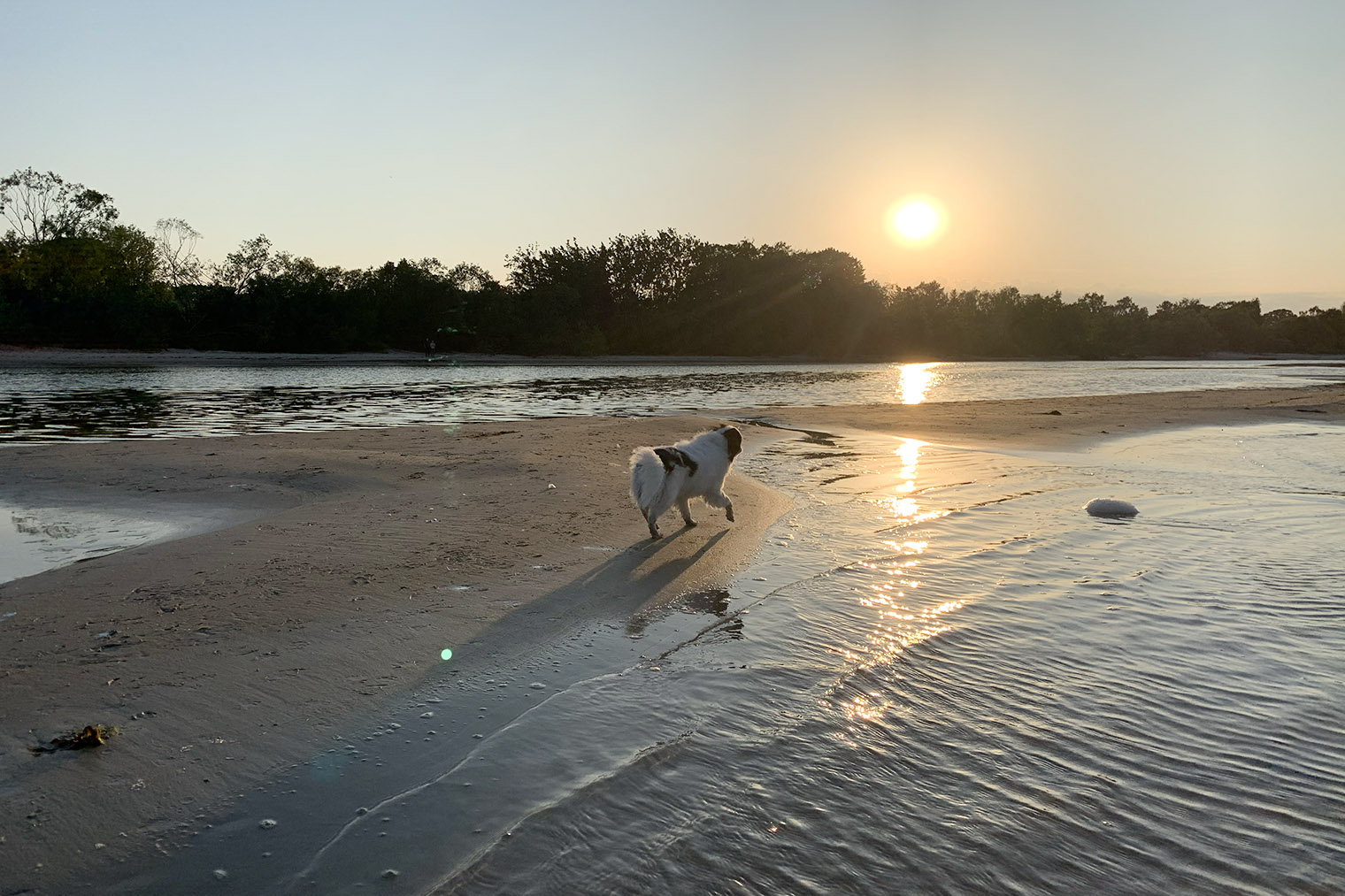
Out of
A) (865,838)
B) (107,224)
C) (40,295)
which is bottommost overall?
(865,838)

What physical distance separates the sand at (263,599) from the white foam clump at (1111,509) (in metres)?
3.37

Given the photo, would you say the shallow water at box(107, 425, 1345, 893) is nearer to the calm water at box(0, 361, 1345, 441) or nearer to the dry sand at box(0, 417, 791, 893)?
the dry sand at box(0, 417, 791, 893)

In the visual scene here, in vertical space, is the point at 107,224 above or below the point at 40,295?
above

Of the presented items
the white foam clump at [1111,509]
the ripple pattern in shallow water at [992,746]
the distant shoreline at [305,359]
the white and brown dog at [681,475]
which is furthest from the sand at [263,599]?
the distant shoreline at [305,359]

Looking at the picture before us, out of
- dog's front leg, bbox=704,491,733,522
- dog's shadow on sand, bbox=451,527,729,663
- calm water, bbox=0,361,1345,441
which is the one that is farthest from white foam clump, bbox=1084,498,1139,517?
calm water, bbox=0,361,1345,441

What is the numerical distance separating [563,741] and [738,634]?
1701 mm

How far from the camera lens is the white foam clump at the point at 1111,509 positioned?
27.4ft

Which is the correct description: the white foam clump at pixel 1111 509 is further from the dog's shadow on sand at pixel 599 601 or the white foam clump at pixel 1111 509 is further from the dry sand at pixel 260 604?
the dog's shadow on sand at pixel 599 601

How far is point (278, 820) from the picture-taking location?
9.38 feet

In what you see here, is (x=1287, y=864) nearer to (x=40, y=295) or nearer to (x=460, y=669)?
(x=460, y=669)

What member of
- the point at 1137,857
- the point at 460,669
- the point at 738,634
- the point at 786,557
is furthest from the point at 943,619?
the point at 460,669

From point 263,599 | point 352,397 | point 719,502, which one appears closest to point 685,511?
point 719,502

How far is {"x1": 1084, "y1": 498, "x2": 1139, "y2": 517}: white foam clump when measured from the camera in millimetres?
8352

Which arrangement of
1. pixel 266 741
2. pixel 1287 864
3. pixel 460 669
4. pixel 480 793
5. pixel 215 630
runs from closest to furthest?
pixel 1287 864 → pixel 480 793 → pixel 266 741 → pixel 460 669 → pixel 215 630
